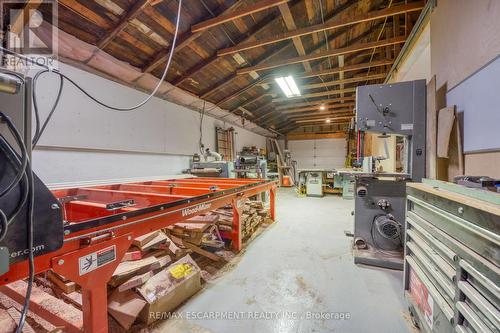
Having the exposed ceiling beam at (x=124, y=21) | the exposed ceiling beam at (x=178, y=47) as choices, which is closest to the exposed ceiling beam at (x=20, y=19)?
the exposed ceiling beam at (x=124, y=21)

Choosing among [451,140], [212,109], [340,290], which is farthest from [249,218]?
[212,109]

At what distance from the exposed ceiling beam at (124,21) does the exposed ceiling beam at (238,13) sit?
27.3 inches

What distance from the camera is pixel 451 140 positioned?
181 cm

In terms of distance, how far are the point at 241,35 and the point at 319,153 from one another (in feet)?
25.6

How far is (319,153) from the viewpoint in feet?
33.7

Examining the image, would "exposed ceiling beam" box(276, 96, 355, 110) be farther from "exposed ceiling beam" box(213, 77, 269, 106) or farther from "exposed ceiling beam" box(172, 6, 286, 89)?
"exposed ceiling beam" box(172, 6, 286, 89)

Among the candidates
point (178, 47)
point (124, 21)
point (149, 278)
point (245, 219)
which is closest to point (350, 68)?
point (178, 47)

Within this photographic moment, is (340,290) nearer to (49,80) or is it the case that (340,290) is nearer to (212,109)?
(49,80)

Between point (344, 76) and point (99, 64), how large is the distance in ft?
17.3

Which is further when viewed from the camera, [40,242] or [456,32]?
[456,32]

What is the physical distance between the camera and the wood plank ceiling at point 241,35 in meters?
2.65

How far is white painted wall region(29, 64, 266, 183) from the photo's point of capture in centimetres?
255

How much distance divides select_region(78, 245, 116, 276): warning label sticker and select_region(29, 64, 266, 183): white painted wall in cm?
225

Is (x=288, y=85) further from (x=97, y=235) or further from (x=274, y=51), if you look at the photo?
(x=97, y=235)
